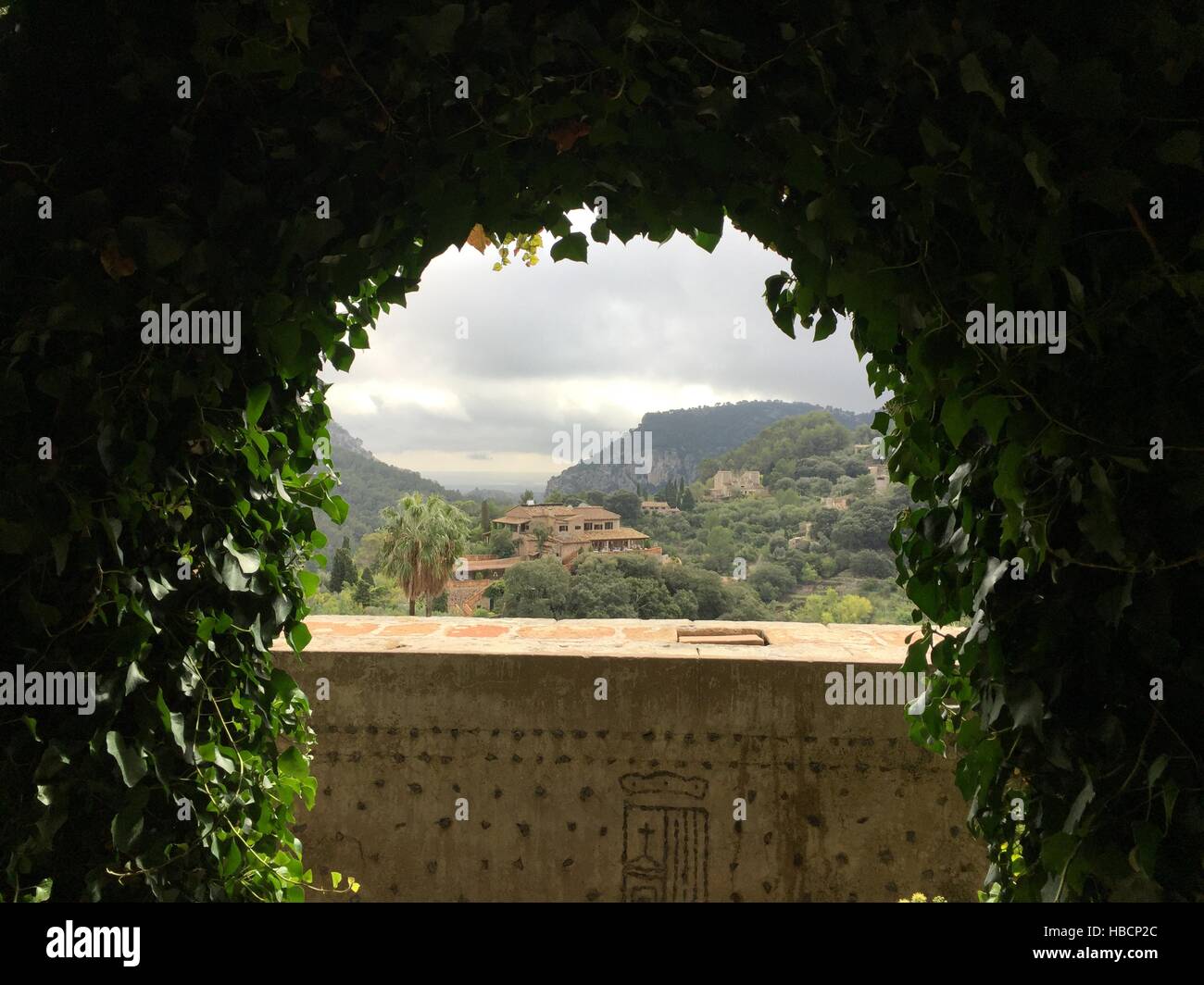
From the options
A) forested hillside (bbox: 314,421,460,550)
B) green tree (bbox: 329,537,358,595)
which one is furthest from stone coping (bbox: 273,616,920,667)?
green tree (bbox: 329,537,358,595)

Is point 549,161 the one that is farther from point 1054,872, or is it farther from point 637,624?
point 637,624

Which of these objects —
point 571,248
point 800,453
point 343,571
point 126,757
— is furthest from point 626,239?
point 343,571

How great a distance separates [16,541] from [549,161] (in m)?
1.04

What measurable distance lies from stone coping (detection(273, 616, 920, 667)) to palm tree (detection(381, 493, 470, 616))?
21.6 ft

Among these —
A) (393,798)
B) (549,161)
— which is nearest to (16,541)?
(549,161)

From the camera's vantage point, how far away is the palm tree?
1043 centimetres

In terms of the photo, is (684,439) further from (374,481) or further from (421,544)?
(421,544)

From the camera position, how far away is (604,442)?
17.9 feet

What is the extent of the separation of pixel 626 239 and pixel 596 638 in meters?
2.36

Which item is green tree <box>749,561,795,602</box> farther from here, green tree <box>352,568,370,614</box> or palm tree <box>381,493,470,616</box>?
palm tree <box>381,493,470,616</box>

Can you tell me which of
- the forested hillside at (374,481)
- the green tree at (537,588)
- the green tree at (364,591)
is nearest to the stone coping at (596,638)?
the green tree at (537,588)

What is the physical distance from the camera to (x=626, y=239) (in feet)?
4.40

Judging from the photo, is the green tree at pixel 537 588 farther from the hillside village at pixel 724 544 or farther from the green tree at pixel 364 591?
the green tree at pixel 364 591

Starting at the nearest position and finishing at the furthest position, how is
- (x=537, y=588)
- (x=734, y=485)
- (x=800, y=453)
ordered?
1. (x=537, y=588)
2. (x=734, y=485)
3. (x=800, y=453)
